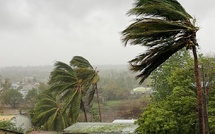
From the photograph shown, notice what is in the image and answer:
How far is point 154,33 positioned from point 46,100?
17278mm

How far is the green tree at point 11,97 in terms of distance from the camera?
46.3 m

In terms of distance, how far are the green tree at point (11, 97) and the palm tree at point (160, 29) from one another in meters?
43.9

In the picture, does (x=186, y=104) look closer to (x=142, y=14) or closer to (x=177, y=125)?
(x=177, y=125)

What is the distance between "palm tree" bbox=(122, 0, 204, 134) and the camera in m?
5.30

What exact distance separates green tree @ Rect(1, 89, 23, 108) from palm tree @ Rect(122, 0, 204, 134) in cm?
4390

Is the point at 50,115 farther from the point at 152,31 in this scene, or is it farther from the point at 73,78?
the point at 152,31

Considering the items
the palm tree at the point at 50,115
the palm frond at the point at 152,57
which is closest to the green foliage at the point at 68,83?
the palm tree at the point at 50,115

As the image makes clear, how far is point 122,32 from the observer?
5.47 metres

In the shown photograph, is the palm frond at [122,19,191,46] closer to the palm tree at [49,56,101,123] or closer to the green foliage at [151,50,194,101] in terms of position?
the green foliage at [151,50,194,101]

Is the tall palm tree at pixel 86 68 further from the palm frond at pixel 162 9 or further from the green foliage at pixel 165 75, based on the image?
the palm frond at pixel 162 9

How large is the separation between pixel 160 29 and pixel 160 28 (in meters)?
0.02

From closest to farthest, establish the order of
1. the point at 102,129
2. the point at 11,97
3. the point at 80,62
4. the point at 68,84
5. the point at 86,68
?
the point at 102,129
the point at 68,84
the point at 86,68
the point at 80,62
the point at 11,97

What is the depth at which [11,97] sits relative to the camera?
4781cm

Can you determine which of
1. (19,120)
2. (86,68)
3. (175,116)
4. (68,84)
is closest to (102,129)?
(175,116)
